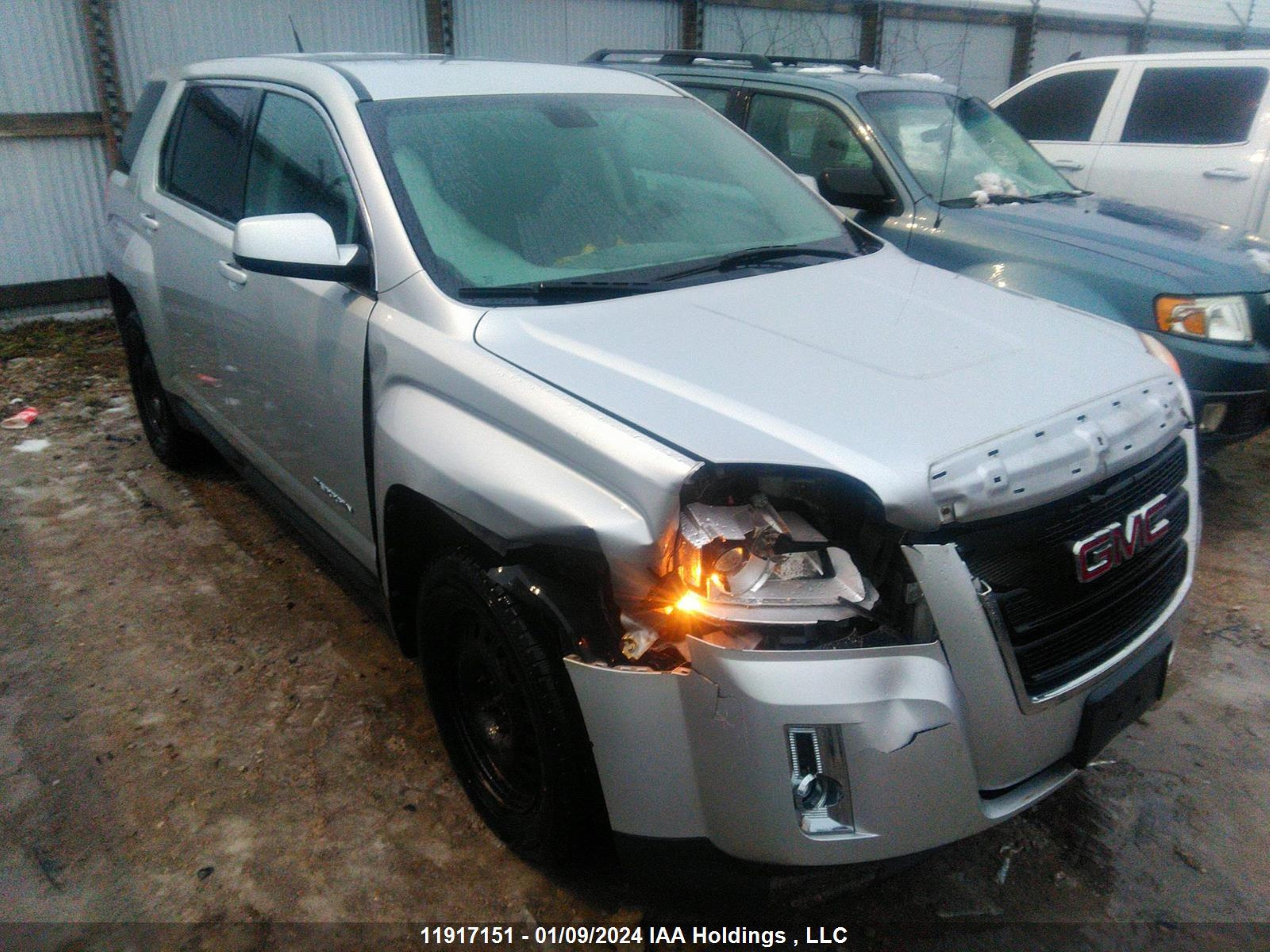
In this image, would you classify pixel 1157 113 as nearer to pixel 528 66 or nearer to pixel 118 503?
pixel 528 66

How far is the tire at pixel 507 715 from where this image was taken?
203cm

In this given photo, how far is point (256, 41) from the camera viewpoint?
7785 mm

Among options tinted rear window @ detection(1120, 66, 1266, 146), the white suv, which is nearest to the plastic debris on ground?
the white suv

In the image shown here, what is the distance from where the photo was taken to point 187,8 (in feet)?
24.5

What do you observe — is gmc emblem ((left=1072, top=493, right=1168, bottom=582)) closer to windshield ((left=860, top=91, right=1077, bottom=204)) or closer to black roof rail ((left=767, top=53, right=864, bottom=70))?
windshield ((left=860, top=91, right=1077, bottom=204))

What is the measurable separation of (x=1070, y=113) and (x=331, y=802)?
670cm

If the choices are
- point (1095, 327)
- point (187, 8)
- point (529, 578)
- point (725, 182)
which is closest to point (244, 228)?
point (529, 578)

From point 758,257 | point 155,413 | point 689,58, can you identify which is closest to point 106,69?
point 155,413

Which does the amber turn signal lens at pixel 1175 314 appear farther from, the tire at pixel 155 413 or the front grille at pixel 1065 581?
the tire at pixel 155 413

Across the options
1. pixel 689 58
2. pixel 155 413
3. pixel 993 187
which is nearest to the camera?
pixel 155 413

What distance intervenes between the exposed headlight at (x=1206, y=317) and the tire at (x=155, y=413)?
163 inches

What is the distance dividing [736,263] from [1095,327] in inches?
37.8

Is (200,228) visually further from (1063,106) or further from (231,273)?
(1063,106)

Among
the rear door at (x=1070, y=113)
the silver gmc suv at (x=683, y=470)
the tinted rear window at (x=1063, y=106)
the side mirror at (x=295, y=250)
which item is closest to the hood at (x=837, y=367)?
the silver gmc suv at (x=683, y=470)
